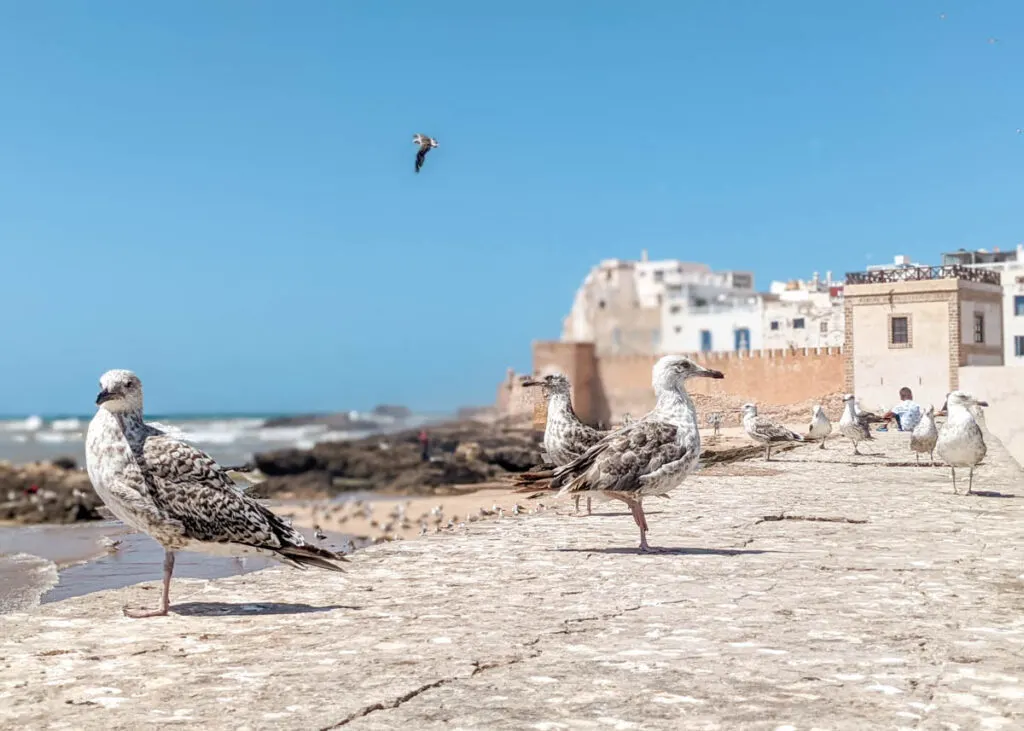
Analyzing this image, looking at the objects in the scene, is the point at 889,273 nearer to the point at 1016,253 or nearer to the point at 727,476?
the point at 727,476

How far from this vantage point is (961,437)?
10.9 m

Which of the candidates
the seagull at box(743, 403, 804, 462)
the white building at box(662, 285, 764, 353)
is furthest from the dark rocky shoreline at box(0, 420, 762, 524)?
the white building at box(662, 285, 764, 353)

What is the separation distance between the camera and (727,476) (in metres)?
13.5

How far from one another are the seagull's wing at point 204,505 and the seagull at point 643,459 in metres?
2.29

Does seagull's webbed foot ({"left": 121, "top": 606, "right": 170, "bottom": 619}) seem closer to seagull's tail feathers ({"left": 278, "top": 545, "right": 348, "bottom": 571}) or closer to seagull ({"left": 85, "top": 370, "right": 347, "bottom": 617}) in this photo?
seagull ({"left": 85, "top": 370, "right": 347, "bottom": 617})

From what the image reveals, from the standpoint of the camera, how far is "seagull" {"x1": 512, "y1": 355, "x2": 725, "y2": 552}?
722cm

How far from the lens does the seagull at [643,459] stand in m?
7.22

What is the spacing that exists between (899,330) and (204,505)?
2956 cm

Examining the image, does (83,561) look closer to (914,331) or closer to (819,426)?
(819,426)

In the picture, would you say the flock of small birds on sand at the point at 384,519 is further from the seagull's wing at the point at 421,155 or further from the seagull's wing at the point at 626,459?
the seagull's wing at the point at 626,459

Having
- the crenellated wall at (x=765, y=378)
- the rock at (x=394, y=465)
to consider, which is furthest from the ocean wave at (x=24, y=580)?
the crenellated wall at (x=765, y=378)

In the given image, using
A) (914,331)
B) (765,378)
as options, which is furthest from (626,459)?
(765,378)

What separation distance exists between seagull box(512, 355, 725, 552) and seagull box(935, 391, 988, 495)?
4385 mm

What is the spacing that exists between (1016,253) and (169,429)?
55.6m
